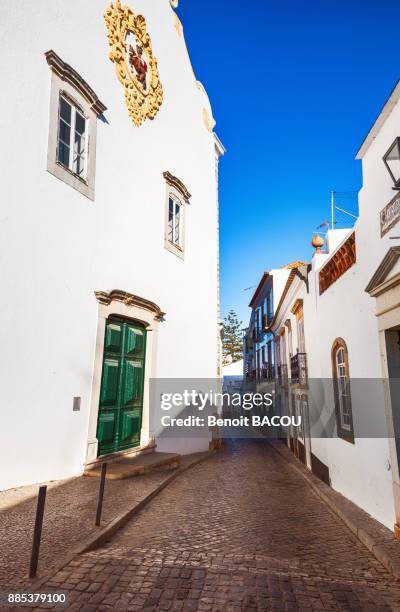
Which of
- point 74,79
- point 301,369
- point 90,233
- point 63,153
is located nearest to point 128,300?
point 90,233

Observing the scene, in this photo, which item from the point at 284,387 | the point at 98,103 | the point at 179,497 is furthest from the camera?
the point at 284,387

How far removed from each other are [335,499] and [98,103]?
899 cm

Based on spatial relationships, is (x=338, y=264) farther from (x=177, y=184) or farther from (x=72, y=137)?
(x=72, y=137)

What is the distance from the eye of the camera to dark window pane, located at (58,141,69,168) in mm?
7224

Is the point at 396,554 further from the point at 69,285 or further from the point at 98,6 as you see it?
the point at 98,6

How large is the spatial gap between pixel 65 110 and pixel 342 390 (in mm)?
7819

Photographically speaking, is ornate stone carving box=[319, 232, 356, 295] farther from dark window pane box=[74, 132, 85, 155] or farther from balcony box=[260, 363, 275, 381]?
balcony box=[260, 363, 275, 381]

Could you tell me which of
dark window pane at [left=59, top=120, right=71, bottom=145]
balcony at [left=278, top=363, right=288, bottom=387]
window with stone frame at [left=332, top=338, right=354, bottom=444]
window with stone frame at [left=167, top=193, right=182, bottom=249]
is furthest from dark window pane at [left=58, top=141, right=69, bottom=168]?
balcony at [left=278, top=363, right=288, bottom=387]

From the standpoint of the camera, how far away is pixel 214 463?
1022 cm

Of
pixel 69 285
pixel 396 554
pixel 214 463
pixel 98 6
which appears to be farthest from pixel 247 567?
pixel 98 6

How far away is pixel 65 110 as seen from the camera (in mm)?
7352

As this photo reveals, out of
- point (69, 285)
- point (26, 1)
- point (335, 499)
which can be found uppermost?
point (26, 1)

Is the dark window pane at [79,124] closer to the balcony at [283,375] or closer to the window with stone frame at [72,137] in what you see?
the window with stone frame at [72,137]

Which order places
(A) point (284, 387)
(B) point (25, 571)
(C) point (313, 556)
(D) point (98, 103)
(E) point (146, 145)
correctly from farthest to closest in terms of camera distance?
(A) point (284, 387) < (E) point (146, 145) < (D) point (98, 103) < (C) point (313, 556) < (B) point (25, 571)
